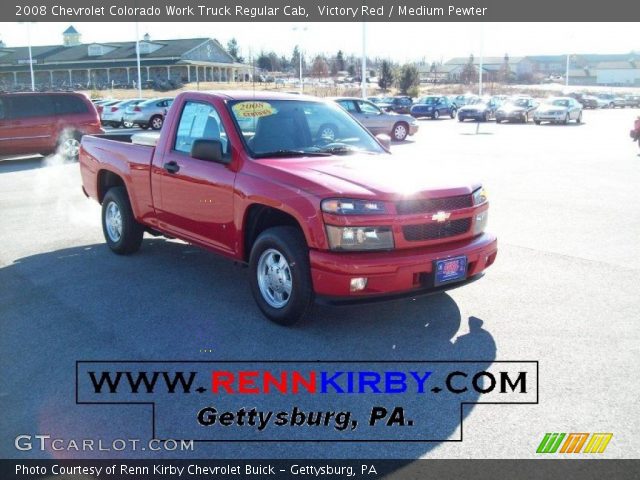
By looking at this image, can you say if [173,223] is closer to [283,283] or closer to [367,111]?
[283,283]

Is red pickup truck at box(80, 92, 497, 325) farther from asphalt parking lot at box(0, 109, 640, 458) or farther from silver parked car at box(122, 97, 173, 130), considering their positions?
silver parked car at box(122, 97, 173, 130)

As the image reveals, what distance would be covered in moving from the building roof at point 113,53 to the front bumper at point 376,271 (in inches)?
2597

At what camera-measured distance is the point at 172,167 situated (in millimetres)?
6422

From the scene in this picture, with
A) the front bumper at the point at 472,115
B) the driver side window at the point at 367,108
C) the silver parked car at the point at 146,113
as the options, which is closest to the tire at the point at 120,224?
the driver side window at the point at 367,108

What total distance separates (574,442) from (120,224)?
5.58 metres

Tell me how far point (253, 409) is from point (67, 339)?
6.32 ft

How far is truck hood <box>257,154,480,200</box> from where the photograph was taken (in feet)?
16.3

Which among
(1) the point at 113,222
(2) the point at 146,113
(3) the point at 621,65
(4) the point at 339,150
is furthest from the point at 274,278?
(3) the point at 621,65

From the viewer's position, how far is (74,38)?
88.5 meters

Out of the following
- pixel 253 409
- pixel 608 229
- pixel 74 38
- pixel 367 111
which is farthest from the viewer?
pixel 74 38

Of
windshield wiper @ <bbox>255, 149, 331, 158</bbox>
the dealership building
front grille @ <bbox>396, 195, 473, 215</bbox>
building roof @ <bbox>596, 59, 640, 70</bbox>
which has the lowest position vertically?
front grille @ <bbox>396, 195, 473, 215</bbox>

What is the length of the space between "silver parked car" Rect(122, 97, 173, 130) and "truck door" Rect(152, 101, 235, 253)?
25.4 metres

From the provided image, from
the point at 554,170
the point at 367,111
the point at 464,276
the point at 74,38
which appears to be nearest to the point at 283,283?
the point at 464,276

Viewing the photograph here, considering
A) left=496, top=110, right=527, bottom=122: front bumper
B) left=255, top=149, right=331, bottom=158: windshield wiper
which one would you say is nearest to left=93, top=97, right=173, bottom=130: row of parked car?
left=496, top=110, right=527, bottom=122: front bumper
